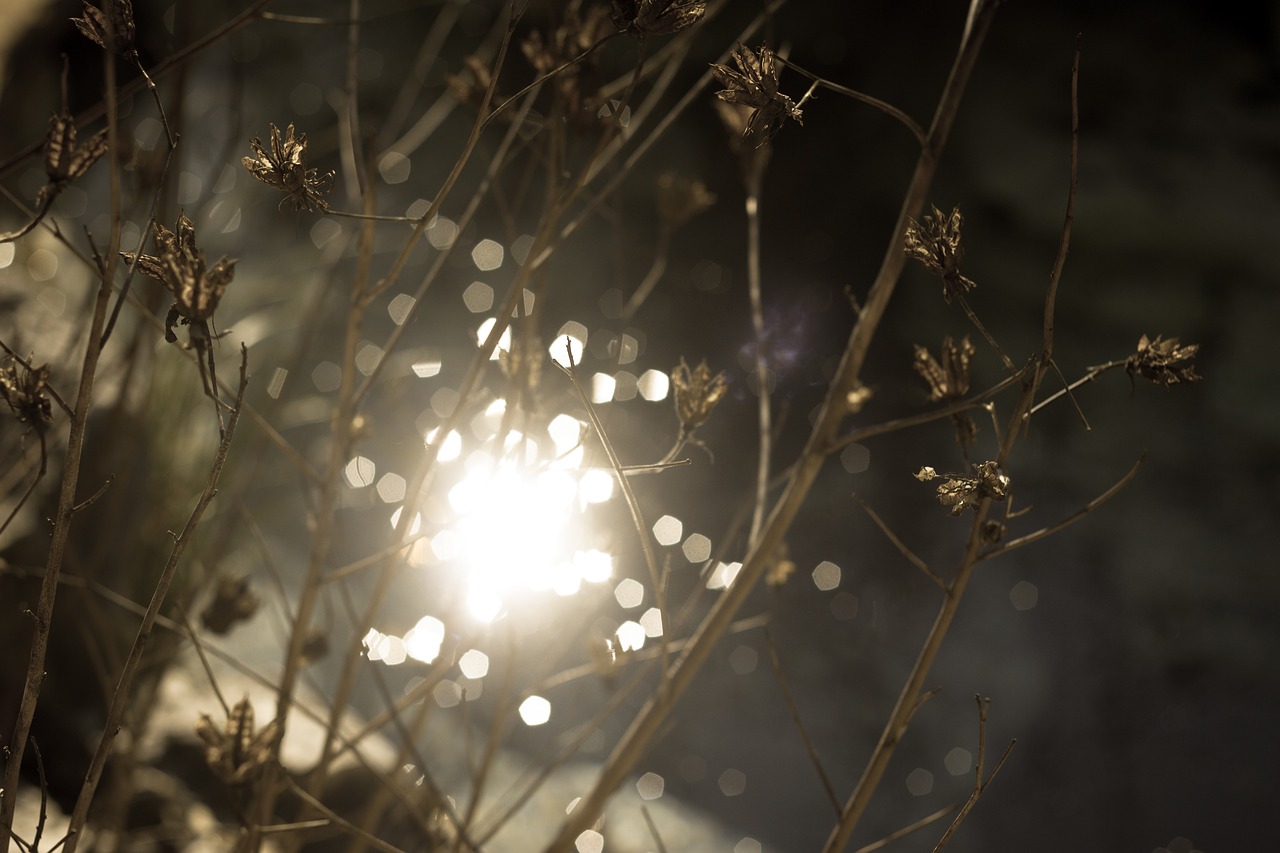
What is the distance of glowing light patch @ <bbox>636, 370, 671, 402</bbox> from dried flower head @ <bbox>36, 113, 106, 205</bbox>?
222 cm

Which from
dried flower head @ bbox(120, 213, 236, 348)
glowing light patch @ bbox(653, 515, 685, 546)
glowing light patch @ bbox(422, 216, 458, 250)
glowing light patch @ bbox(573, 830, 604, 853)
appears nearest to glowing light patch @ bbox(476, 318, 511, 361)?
dried flower head @ bbox(120, 213, 236, 348)

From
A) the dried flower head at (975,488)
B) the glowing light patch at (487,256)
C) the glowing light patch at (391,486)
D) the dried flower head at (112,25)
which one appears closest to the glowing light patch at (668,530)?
the glowing light patch at (391,486)

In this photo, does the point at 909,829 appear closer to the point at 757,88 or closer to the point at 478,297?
the point at 757,88

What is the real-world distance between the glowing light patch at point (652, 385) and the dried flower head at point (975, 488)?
214 cm

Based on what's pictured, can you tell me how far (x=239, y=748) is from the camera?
0.55m

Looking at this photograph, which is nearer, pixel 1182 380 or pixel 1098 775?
pixel 1182 380

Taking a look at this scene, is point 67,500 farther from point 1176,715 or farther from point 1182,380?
point 1176,715

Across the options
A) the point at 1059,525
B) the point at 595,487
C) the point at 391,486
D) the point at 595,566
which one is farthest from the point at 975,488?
the point at 391,486

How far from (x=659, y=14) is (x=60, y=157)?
0.98 feet

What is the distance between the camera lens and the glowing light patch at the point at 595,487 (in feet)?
2.75

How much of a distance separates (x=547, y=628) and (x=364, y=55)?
276 centimetres

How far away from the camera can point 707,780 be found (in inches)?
92.7

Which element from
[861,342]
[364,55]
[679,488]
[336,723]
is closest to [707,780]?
[679,488]

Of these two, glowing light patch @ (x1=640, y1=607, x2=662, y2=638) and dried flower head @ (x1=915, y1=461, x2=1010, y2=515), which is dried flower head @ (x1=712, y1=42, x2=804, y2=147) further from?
glowing light patch @ (x1=640, y1=607, x2=662, y2=638)
